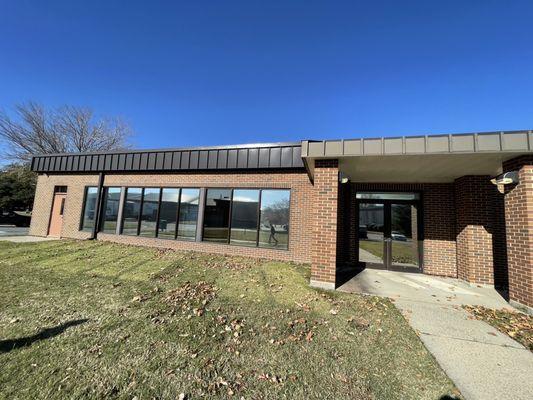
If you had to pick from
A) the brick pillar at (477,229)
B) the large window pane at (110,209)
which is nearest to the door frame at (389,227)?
the brick pillar at (477,229)

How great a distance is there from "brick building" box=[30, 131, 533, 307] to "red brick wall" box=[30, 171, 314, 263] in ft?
0.17

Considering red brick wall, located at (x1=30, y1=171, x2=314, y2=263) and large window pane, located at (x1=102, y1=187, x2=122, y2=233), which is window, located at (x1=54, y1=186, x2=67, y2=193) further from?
large window pane, located at (x1=102, y1=187, x2=122, y2=233)

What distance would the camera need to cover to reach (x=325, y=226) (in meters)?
6.33

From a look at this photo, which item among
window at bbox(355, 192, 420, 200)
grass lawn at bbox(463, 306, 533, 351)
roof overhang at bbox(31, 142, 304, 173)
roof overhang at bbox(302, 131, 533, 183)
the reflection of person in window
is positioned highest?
roof overhang at bbox(31, 142, 304, 173)

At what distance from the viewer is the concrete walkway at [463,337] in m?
2.93

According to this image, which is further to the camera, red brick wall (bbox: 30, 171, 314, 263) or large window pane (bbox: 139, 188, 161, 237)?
large window pane (bbox: 139, 188, 161, 237)

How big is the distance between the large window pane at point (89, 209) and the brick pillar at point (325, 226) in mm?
12189

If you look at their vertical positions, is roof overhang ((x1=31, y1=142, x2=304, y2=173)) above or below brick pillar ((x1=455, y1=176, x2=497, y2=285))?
above

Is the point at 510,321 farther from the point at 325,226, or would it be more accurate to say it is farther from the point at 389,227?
the point at 389,227

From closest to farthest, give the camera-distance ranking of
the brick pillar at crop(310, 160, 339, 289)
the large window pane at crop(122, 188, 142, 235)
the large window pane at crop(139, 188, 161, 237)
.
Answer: the brick pillar at crop(310, 160, 339, 289) < the large window pane at crop(139, 188, 161, 237) < the large window pane at crop(122, 188, 142, 235)

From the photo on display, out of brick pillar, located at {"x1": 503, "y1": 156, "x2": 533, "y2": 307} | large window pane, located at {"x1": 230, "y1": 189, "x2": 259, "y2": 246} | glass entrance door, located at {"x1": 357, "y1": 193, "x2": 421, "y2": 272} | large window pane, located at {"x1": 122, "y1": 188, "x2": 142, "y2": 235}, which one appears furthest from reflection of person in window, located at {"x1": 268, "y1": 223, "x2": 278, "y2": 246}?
large window pane, located at {"x1": 122, "y1": 188, "x2": 142, "y2": 235}

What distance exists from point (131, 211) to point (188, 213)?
11.0 feet

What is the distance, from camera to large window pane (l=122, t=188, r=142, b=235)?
12219mm

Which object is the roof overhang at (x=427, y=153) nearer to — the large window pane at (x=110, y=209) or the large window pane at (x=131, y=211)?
the large window pane at (x=131, y=211)
